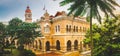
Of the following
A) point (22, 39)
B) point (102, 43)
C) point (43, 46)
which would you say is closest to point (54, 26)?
point (43, 46)

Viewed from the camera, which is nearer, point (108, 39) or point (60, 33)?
point (108, 39)

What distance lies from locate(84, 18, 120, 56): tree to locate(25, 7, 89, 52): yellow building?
16.1 meters

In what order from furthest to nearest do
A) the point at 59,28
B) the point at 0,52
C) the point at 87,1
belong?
the point at 59,28, the point at 0,52, the point at 87,1

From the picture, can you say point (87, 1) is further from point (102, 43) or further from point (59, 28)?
point (59, 28)

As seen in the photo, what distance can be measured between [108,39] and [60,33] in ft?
61.0

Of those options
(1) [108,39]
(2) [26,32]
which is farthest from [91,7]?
(2) [26,32]

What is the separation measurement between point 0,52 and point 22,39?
4.32 m

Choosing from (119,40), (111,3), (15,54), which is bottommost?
(15,54)

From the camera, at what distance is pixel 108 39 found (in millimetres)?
26812

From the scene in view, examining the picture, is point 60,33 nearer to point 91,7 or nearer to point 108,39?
point 108,39

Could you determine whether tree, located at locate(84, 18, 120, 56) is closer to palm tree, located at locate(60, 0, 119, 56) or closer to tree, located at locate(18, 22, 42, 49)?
palm tree, located at locate(60, 0, 119, 56)

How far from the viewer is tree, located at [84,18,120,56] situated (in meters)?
26.3

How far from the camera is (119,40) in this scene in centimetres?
2662

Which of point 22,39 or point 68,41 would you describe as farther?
point 68,41
